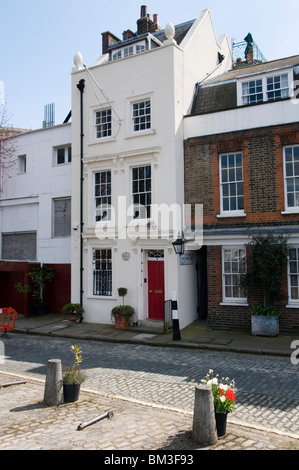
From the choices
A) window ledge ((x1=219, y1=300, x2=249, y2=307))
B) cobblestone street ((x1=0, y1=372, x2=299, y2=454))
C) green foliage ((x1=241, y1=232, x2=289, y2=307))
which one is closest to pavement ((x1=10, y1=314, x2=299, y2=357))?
window ledge ((x1=219, y1=300, x2=249, y2=307))

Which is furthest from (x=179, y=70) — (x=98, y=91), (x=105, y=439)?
(x=105, y=439)

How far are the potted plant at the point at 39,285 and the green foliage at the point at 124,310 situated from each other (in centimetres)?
506

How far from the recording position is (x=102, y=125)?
16.8 metres

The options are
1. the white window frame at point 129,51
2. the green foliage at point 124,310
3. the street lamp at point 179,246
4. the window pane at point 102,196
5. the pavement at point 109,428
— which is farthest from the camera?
the white window frame at point 129,51

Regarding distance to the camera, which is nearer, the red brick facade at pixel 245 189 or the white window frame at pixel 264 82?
the red brick facade at pixel 245 189

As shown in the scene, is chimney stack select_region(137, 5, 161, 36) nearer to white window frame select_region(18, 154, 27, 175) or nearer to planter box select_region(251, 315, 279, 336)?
white window frame select_region(18, 154, 27, 175)

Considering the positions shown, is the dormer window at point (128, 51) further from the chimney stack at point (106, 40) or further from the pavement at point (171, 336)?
the pavement at point (171, 336)

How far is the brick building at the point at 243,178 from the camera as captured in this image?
1353cm

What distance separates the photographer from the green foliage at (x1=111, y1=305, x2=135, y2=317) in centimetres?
1466

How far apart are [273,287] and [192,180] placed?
196 inches
